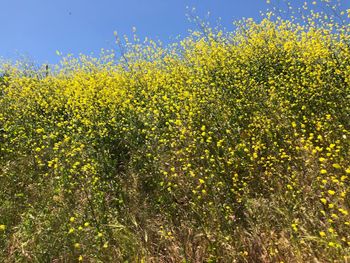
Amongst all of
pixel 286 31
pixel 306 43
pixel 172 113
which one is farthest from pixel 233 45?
pixel 172 113

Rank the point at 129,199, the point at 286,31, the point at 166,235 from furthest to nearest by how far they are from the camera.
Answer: the point at 286,31 < the point at 129,199 < the point at 166,235

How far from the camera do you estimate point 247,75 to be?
27.3 feet

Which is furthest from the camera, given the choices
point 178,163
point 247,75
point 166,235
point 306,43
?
point 306,43

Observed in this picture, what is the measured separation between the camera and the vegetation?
171 inches

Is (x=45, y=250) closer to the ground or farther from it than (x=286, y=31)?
closer to the ground

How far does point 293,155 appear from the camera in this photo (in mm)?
5500

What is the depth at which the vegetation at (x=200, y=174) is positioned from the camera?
4355 millimetres

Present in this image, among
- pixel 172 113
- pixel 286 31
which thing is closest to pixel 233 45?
pixel 286 31

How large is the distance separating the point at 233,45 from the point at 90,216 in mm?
7598

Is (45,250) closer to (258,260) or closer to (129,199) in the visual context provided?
(129,199)

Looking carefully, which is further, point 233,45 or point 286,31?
point 233,45

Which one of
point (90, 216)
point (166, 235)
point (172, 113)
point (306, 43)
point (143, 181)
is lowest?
point (166, 235)

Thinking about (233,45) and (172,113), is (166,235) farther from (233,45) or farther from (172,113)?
(233,45)

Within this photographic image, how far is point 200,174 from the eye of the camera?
18.1 feet
